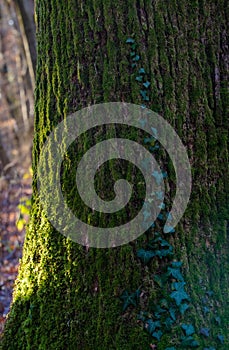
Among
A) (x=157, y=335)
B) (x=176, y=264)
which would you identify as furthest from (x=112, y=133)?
(x=157, y=335)

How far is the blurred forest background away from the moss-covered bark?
3.43 ft

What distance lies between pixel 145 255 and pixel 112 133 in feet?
2.91

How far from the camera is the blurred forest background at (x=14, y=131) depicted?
6.04 metres

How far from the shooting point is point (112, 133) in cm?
302

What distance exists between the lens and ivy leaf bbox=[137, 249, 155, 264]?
295 cm

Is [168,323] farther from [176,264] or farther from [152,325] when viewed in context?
[176,264]

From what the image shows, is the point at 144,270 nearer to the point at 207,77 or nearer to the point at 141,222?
the point at 141,222

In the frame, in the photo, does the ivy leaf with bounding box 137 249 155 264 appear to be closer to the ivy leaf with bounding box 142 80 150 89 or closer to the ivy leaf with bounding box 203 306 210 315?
the ivy leaf with bounding box 203 306 210 315

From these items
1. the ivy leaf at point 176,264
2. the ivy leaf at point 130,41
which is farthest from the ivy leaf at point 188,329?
the ivy leaf at point 130,41

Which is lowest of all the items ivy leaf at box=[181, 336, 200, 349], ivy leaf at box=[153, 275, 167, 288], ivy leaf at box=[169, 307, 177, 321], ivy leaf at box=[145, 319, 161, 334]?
ivy leaf at box=[181, 336, 200, 349]

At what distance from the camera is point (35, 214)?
3373 mm

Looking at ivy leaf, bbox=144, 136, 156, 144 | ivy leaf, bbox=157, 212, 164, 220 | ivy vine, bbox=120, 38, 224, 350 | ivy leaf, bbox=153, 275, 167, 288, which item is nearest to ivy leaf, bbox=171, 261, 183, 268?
ivy vine, bbox=120, 38, 224, 350

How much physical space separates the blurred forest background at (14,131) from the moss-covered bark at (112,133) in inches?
41.1

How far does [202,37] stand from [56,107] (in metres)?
1.23
